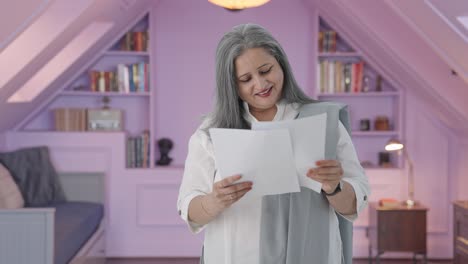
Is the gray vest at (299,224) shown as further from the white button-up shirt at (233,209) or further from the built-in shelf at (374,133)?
the built-in shelf at (374,133)

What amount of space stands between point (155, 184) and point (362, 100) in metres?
1.94

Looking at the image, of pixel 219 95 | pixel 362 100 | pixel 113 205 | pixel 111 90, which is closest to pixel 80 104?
pixel 111 90

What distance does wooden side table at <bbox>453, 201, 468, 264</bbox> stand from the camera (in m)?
3.87

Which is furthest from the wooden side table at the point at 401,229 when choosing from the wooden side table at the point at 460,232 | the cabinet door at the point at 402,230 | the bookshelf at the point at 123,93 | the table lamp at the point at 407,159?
the bookshelf at the point at 123,93

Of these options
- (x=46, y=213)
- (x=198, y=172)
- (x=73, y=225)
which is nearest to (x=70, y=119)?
(x=73, y=225)

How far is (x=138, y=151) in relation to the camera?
5.23 metres

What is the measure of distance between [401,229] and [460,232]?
1.81 feet

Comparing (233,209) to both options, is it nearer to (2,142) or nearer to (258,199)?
Answer: (258,199)

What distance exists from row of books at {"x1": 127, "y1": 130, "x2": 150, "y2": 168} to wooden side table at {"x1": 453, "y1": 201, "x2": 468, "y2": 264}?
2504 mm

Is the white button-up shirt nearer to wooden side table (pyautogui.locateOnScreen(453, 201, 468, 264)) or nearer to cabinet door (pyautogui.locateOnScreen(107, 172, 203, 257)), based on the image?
wooden side table (pyautogui.locateOnScreen(453, 201, 468, 264))

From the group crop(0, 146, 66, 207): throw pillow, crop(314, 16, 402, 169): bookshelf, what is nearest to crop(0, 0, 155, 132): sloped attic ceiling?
crop(0, 146, 66, 207): throw pillow

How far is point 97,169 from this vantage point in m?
5.12

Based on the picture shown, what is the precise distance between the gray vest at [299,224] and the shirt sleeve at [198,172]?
158 millimetres

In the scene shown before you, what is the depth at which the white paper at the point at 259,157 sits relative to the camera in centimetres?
144
